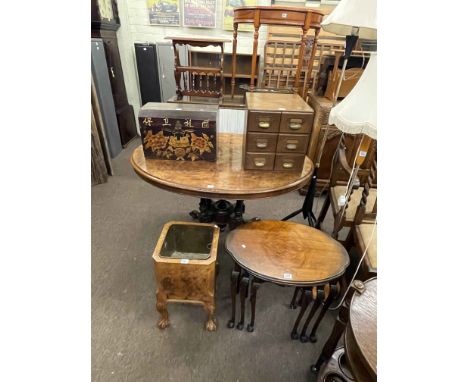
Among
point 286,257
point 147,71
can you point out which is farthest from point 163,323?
point 147,71

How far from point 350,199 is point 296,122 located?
0.66 m

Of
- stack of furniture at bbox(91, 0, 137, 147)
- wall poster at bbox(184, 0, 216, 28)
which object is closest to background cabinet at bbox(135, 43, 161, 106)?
stack of furniture at bbox(91, 0, 137, 147)

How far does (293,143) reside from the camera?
1.13 meters

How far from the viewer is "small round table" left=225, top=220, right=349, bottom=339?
962 mm

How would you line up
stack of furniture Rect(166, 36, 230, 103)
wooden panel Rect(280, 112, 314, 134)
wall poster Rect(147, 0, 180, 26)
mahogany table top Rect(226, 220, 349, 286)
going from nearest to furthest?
mahogany table top Rect(226, 220, 349, 286) → wooden panel Rect(280, 112, 314, 134) → stack of furniture Rect(166, 36, 230, 103) → wall poster Rect(147, 0, 180, 26)

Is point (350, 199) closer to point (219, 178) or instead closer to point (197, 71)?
Answer: point (219, 178)

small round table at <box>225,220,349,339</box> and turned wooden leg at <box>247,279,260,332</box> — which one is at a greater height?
small round table at <box>225,220,349,339</box>

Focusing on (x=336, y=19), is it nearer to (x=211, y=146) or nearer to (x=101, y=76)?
(x=211, y=146)

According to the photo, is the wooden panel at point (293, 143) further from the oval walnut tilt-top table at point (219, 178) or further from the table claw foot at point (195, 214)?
the table claw foot at point (195, 214)

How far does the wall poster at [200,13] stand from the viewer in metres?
2.82

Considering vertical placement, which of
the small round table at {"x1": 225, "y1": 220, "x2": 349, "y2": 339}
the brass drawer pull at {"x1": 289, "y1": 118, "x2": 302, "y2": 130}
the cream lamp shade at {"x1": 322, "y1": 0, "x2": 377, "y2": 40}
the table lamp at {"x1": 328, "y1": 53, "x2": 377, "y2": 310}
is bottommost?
the small round table at {"x1": 225, "y1": 220, "x2": 349, "y2": 339}

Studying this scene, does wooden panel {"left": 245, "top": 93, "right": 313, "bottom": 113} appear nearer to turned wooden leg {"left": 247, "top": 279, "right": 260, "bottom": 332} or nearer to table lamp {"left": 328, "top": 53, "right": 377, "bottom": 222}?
table lamp {"left": 328, "top": 53, "right": 377, "bottom": 222}

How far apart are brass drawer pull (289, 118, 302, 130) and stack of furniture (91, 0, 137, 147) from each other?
240 centimetres
